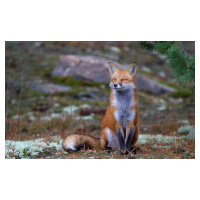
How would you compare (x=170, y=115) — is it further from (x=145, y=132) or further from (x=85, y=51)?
(x=85, y=51)

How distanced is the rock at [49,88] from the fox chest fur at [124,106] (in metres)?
7.39

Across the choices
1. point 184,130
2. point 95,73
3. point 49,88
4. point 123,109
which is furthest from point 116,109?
point 95,73

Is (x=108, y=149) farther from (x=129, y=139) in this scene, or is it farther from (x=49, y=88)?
(x=49, y=88)

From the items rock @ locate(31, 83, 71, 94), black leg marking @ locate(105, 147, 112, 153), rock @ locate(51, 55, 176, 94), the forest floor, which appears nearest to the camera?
black leg marking @ locate(105, 147, 112, 153)

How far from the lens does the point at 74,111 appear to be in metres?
10.6

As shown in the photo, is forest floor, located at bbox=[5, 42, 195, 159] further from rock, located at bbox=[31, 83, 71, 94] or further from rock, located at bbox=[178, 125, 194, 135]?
rock, located at bbox=[31, 83, 71, 94]

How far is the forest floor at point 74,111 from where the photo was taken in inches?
236

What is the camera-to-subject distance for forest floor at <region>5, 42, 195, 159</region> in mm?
5984

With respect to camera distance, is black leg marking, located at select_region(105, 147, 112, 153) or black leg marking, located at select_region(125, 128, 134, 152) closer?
black leg marking, located at select_region(125, 128, 134, 152)

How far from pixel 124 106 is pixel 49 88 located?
802 centimetres

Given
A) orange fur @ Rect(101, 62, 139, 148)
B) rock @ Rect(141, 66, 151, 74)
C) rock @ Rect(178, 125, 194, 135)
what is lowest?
rock @ Rect(178, 125, 194, 135)

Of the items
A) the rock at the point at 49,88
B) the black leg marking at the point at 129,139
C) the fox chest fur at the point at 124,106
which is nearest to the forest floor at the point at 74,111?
the black leg marking at the point at 129,139

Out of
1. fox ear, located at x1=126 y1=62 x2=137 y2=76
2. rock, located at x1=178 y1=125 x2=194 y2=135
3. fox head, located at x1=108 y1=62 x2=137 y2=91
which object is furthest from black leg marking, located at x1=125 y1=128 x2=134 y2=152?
rock, located at x1=178 y1=125 x2=194 y2=135

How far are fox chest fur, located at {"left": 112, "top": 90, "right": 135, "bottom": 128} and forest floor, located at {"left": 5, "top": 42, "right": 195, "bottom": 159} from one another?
735 millimetres
